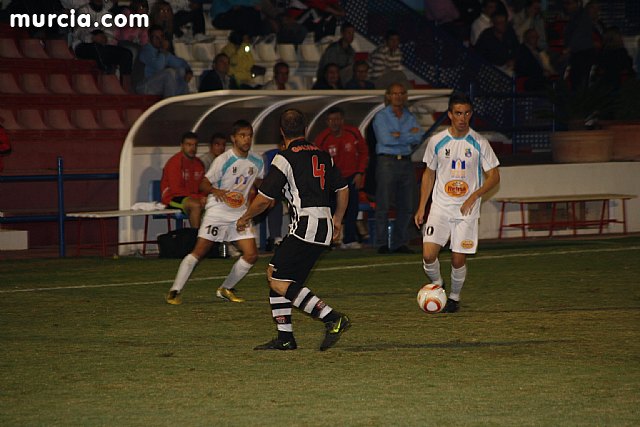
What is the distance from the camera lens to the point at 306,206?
9266 millimetres

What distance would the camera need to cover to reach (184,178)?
1689cm

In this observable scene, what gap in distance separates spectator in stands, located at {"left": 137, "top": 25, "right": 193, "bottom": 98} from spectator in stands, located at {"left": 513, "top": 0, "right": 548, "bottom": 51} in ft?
24.3

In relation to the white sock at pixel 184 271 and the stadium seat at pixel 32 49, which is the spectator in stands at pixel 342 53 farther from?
the white sock at pixel 184 271

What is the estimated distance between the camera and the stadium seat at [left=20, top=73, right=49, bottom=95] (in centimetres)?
2097

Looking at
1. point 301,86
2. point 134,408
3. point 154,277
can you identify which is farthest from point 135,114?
point 134,408

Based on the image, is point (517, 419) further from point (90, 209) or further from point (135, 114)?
point (135, 114)

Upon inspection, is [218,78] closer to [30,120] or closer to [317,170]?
[30,120]

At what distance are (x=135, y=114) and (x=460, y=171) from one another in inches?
434

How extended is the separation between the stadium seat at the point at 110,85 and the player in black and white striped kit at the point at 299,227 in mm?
12752

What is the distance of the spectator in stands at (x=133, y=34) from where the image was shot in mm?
21734

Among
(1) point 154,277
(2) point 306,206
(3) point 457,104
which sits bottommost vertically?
(1) point 154,277

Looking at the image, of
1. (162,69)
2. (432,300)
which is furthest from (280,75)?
(432,300)

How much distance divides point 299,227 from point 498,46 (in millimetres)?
15596

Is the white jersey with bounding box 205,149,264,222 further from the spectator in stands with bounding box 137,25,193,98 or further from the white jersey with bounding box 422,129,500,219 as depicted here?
the spectator in stands with bounding box 137,25,193,98
